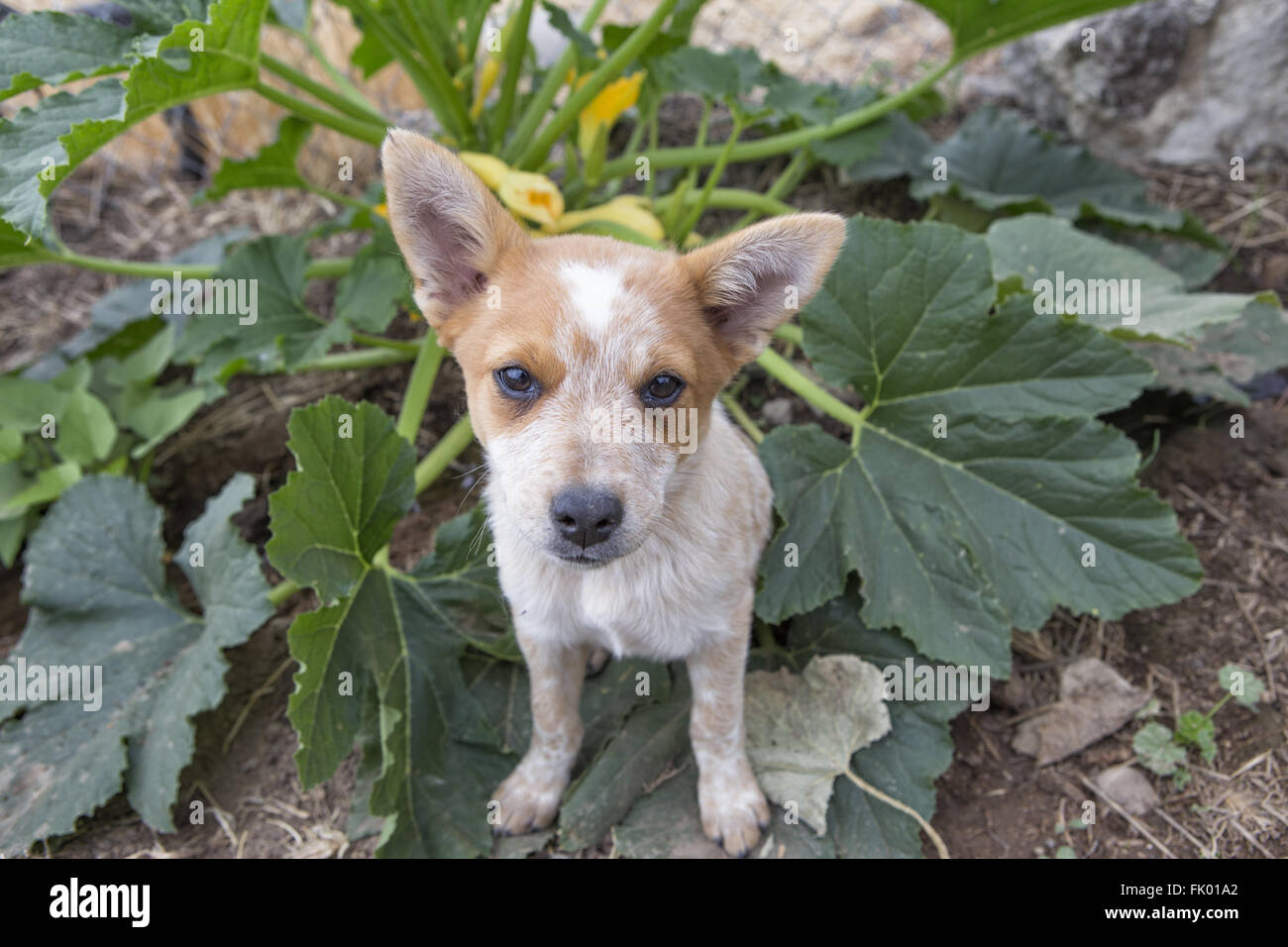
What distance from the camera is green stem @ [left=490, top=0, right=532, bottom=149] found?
360 cm

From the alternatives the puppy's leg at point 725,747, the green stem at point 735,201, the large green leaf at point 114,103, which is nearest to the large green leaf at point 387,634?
the puppy's leg at point 725,747

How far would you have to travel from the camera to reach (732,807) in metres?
2.85

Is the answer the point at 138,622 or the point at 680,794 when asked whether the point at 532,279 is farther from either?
the point at 138,622

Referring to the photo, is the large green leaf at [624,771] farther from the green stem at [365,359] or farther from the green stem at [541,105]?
the green stem at [541,105]

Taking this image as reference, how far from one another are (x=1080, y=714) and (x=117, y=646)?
10.8 feet

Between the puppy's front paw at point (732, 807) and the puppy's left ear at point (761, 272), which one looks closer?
the puppy's left ear at point (761, 272)

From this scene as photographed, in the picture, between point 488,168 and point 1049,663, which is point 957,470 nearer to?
point 1049,663

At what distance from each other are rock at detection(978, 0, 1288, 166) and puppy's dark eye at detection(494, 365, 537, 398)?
390 cm

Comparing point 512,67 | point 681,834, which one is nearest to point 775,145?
point 512,67

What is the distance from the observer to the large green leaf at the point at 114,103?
251cm

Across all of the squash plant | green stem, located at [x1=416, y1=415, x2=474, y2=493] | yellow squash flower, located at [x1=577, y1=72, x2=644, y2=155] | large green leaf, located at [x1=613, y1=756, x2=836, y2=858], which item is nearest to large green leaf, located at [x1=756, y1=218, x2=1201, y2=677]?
the squash plant

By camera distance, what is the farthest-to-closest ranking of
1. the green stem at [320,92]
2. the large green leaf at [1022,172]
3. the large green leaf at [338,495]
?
the large green leaf at [1022,172], the green stem at [320,92], the large green leaf at [338,495]

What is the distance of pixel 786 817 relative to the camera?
9.45 ft

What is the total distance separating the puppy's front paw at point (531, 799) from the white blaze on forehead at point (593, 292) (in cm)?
151
